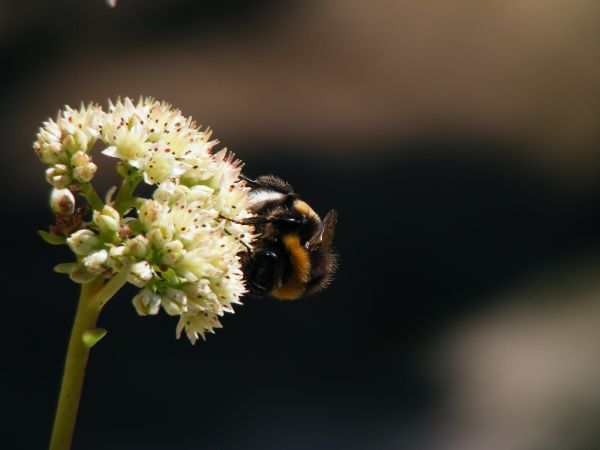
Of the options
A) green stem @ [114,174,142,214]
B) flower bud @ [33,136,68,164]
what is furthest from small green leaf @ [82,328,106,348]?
flower bud @ [33,136,68,164]

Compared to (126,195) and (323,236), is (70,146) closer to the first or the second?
(126,195)

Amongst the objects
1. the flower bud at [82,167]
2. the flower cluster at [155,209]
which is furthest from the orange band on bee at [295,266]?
the flower bud at [82,167]

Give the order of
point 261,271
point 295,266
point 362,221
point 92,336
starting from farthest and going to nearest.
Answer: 1. point 362,221
2. point 295,266
3. point 261,271
4. point 92,336

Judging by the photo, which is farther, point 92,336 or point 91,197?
point 91,197

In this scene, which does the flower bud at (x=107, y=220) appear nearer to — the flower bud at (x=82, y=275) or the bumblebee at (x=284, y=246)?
the flower bud at (x=82, y=275)

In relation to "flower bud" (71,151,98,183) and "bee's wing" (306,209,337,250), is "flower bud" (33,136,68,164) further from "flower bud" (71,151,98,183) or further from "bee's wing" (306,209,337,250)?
"bee's wing" (306,209,337,250)

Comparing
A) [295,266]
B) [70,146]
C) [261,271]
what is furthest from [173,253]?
[295,266]
